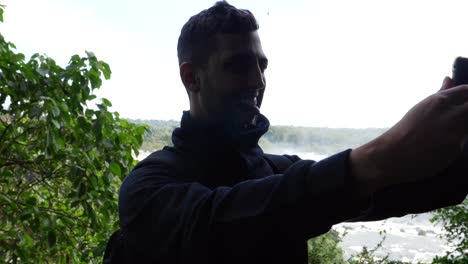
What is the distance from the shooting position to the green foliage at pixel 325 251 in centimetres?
502

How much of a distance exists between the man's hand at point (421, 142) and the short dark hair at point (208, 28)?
1.38ft

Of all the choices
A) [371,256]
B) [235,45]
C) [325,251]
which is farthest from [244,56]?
[325,251]

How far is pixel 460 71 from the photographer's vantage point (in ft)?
1.93

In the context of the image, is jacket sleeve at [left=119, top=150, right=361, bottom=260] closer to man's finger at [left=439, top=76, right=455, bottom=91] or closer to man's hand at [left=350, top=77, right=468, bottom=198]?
man's hand at [left=350, top=77, right=468, bottom=198]

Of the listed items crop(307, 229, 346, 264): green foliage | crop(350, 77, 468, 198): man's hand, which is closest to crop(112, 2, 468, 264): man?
crop(350, 77, 468, 198): man's hand

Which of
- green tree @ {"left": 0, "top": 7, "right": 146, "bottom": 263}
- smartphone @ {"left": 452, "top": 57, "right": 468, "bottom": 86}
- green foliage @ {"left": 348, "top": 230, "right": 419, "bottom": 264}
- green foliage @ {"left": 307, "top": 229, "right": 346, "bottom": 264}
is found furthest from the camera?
green foliage @ {"left": 307, "top": 229, "right": 346, "bottom": 264}

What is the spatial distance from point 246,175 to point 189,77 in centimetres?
22

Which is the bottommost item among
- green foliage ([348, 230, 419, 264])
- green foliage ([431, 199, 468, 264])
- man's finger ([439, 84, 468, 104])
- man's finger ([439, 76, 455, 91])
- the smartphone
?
green foliage ([348, 230, 419, 264])

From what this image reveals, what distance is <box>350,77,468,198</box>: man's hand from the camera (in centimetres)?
47

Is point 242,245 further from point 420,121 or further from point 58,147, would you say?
point 58,147

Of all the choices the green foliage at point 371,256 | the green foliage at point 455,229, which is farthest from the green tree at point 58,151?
the green foliage at point 371,256

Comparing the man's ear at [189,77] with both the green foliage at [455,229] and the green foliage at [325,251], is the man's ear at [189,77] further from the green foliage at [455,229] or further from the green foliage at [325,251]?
the green foliage at [325,251]

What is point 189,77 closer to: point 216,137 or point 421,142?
point 216,137

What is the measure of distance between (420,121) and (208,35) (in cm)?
47
